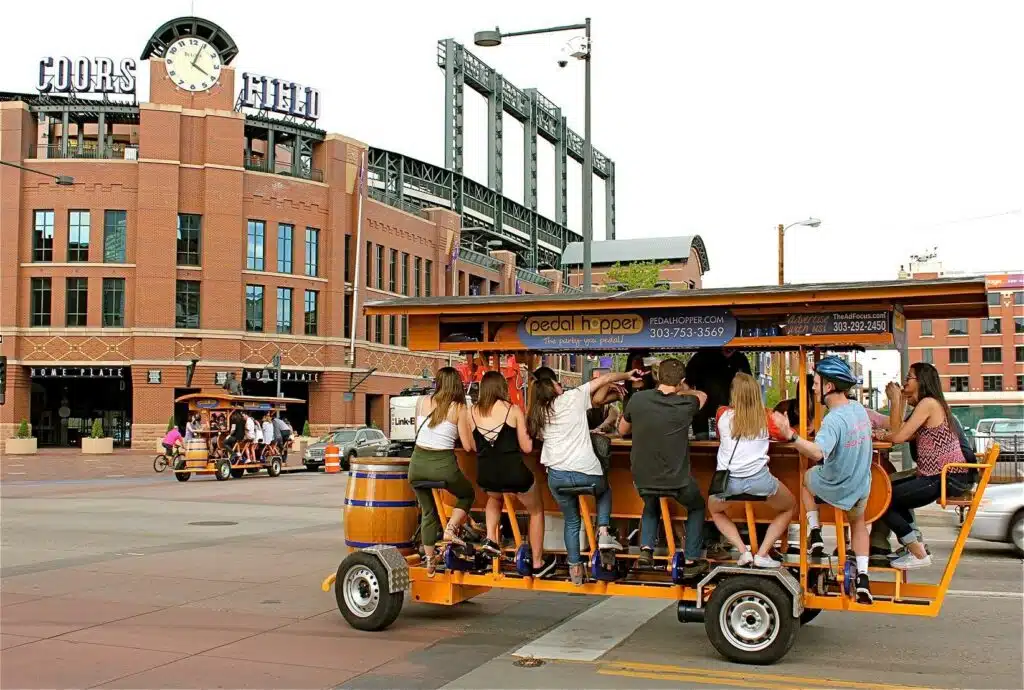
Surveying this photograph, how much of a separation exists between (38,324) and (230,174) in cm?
1246

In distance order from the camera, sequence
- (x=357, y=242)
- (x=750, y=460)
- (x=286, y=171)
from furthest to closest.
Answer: (x=357, y=242)
(x=286, y=171)
(x=750, y=460)

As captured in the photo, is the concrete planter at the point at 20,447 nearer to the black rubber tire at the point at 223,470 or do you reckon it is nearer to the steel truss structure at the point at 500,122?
the black rubber tire at the point at 223,470

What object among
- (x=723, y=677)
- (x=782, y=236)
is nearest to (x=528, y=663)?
(x=723, y=677)

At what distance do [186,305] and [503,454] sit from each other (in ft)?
161

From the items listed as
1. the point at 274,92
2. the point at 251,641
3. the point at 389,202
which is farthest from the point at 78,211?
the point at 251,641

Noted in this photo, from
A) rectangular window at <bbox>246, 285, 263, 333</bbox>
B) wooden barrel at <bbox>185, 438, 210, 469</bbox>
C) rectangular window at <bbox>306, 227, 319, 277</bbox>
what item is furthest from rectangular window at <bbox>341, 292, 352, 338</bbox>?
wooden barrel at <bbox>185, 438, 210, 469</bbox>

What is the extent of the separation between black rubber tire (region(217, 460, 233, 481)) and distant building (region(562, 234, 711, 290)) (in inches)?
2659

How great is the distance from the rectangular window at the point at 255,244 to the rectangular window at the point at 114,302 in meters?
6.60

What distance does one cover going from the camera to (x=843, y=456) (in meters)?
7.48

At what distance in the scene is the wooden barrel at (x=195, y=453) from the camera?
102ft

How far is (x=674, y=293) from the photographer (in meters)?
8.11

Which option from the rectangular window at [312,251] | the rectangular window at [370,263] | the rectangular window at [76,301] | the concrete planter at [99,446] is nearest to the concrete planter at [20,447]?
the concrete planter at [99,446]

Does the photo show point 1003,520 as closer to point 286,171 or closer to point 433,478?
point 433,478

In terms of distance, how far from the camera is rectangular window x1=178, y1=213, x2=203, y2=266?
5456 cm
